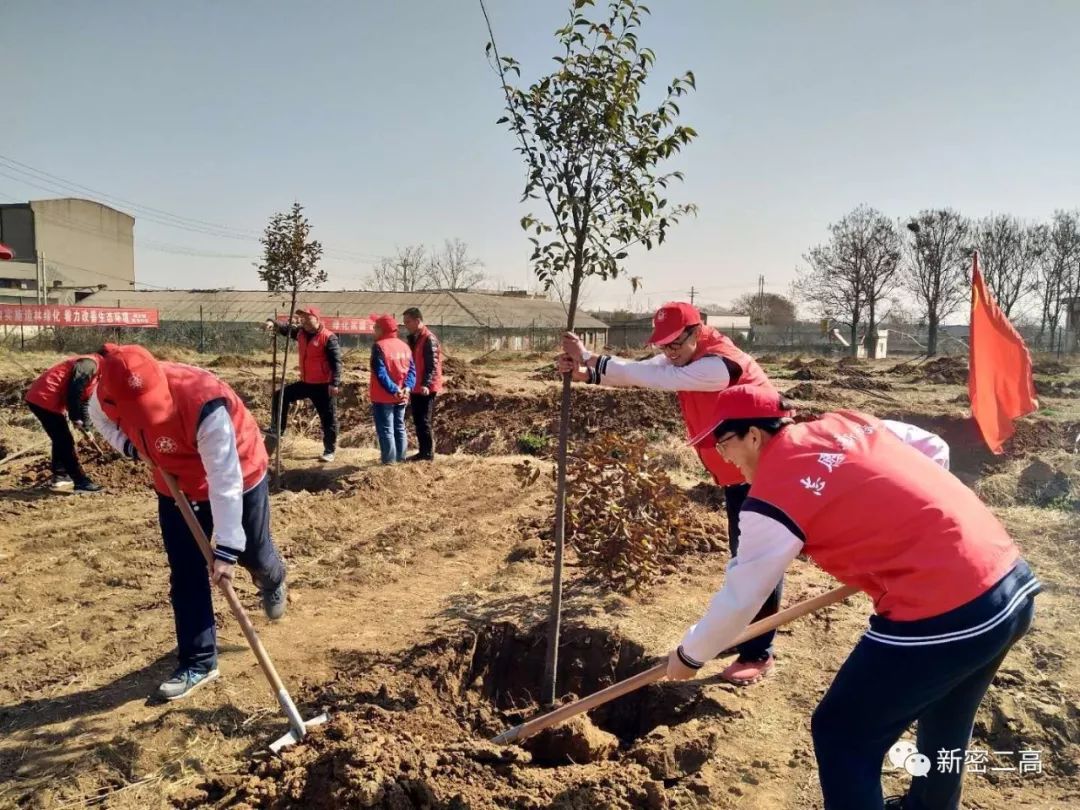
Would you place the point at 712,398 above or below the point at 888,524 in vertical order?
above

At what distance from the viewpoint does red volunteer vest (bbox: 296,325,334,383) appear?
863 centimetres

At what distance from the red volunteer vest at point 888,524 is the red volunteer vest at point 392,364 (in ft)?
21.3

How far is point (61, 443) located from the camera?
311 inches

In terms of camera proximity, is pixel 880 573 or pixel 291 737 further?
pixel 291 737

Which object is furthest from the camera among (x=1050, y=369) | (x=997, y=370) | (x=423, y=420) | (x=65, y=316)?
(x=1050, y=369)

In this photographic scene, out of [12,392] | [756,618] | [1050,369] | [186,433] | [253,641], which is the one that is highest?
[186,433]

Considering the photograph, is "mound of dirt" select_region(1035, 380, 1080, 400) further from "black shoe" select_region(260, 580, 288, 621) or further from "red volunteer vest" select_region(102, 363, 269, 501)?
"red volunteer vest" select_region(102, 363, 269, 501)

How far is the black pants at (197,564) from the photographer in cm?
364

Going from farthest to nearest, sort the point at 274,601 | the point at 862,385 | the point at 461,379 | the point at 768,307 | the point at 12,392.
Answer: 1. the point at 768,307
2. the point at 862,385
3. the point at 461,379
4. the point at 12,392
5. the point at 274,601

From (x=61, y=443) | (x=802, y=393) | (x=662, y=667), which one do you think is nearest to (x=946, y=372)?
(x=802, y=393)

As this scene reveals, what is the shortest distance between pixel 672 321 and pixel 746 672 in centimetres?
187

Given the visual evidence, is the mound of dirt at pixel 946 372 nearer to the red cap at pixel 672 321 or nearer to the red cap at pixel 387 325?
the red cap at pixel 387 325

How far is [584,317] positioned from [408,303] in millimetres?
12511

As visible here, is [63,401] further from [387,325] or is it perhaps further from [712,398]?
[712,398]
